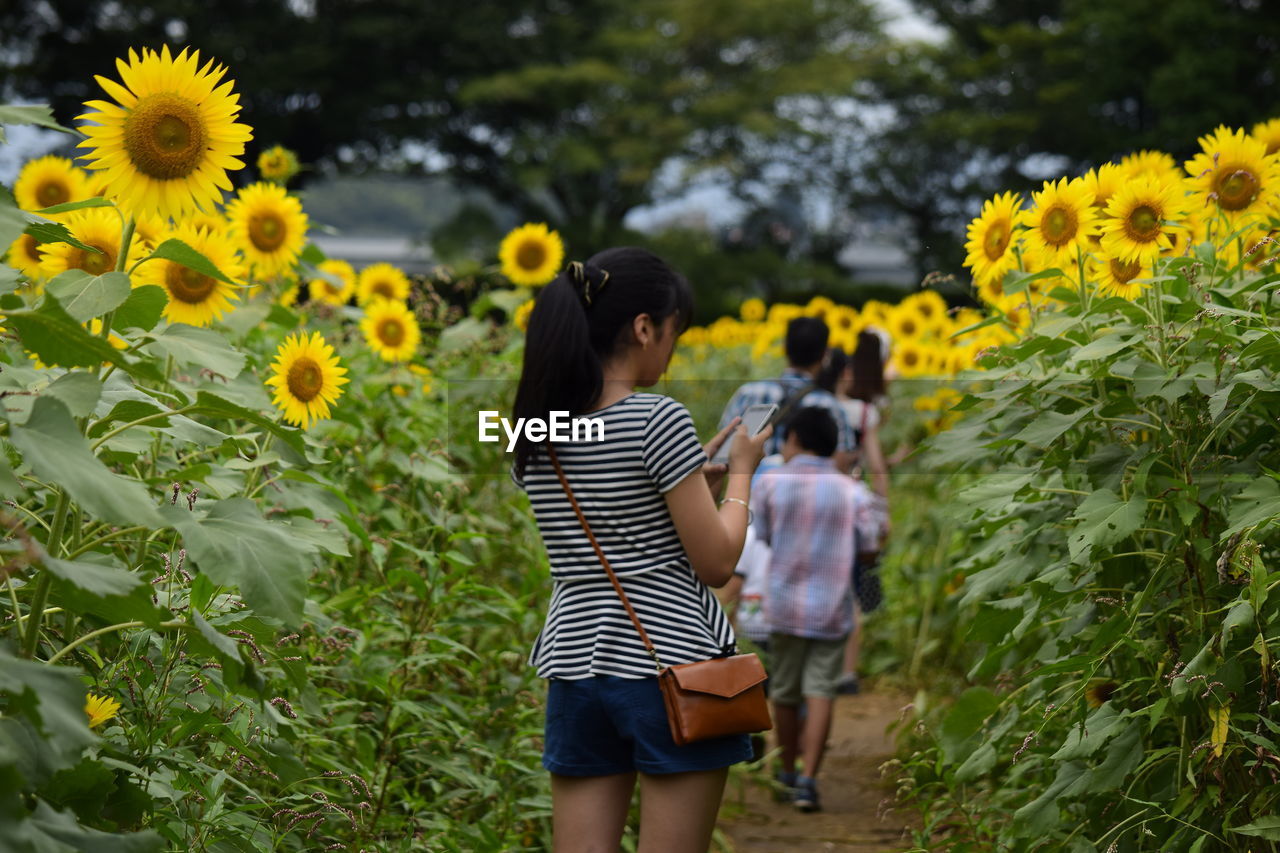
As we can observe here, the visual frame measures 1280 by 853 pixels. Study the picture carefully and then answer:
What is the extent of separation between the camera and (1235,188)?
310 cm

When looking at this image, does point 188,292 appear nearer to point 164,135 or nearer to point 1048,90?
point 164,135

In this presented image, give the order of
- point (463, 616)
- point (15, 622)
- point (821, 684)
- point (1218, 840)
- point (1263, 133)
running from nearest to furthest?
1. point (15, 622)
2. point (1218, 840)
3. point (1263, 133)
4. point (463, 616)
5. point (821, 684)

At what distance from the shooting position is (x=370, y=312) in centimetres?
482

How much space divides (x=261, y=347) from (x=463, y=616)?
127cm

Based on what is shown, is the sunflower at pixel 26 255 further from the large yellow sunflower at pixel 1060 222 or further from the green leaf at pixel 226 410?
the large yellow sunflower at pixel 1060 222

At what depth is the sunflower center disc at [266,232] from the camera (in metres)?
4.07

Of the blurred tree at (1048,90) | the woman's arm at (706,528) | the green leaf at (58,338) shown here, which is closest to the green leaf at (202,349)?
the green leaf at (58,338)

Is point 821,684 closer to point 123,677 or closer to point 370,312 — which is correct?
point 370,312

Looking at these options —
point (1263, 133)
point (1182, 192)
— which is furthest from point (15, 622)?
point (1263, 133)

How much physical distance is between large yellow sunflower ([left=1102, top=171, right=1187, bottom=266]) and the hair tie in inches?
40.1

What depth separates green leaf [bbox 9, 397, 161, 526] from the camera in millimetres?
1534

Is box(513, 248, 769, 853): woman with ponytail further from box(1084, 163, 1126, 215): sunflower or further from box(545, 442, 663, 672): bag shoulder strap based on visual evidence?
box(1084, 163, 1126, 215): sunflower

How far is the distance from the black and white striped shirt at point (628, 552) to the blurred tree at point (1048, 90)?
10784mm

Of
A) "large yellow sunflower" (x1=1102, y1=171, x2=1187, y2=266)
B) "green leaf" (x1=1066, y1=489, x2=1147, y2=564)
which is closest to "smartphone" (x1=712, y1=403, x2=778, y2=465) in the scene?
"green leaf" (x1=1066, y1=489, x2=1147, y2=564)
